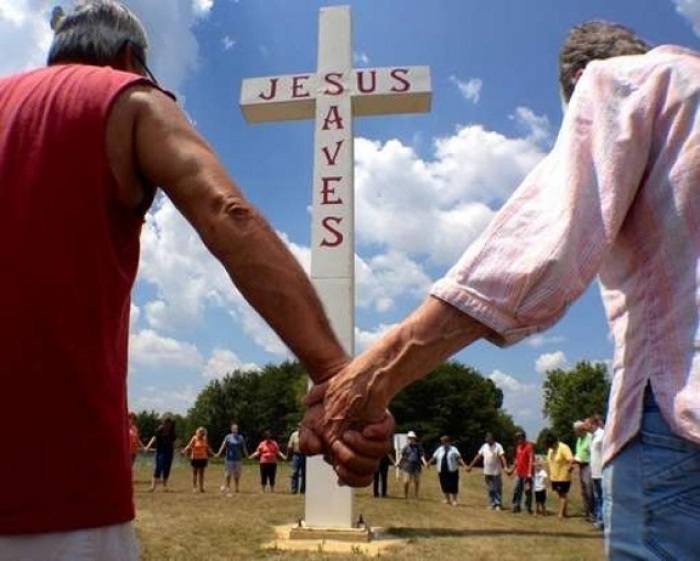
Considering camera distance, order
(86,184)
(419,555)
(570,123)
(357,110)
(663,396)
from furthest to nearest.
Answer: (357,110), (419,555), (86,184), (570,123), (663,396)

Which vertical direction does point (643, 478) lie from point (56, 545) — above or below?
above

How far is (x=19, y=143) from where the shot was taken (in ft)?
5.55

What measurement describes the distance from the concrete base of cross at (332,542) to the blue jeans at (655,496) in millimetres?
7639

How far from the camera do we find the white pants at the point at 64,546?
1515 mm

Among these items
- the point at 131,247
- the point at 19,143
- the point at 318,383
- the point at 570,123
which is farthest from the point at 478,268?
the point at 19,143

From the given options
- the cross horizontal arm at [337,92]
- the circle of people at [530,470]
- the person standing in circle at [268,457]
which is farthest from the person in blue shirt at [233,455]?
the cross horizontal arm at [337,92]

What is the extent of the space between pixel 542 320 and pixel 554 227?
17cm

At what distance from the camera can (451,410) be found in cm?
6203

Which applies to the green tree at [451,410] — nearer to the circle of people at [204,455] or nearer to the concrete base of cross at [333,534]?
the circle of people at [204,455]

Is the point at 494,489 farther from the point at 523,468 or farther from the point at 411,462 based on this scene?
the point at 411,462

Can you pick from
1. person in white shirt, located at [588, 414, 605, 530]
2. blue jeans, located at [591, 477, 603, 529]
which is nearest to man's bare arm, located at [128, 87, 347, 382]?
person in white shirt, located at [588, 414, 605, 530]

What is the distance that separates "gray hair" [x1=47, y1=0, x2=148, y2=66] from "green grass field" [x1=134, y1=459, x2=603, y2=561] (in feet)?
A: 23.8

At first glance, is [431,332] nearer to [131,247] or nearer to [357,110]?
[131,247]

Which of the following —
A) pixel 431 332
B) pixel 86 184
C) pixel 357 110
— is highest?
pixel 357 110
